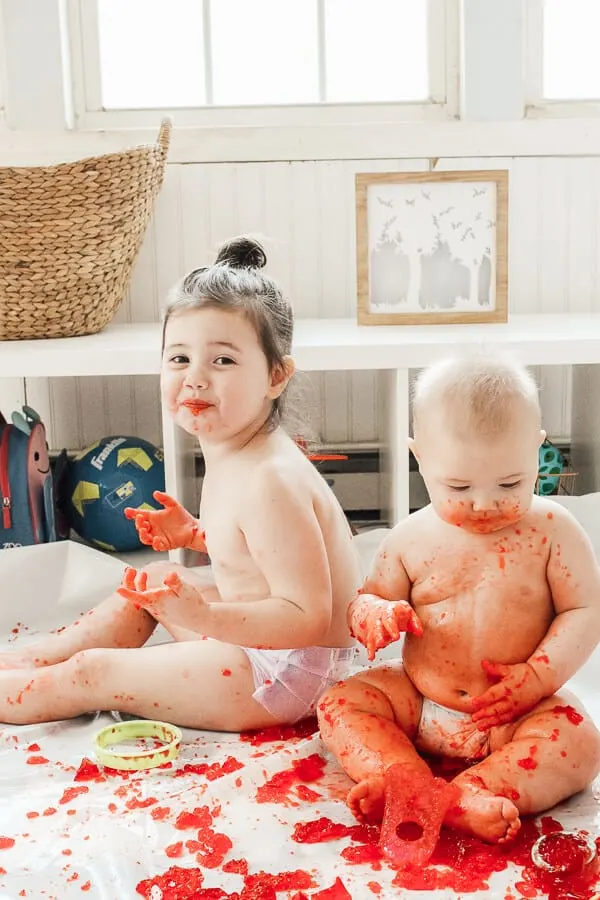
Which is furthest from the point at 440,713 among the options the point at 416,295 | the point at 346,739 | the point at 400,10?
the point at 400,10

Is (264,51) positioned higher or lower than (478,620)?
higher

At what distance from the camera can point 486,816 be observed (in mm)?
897


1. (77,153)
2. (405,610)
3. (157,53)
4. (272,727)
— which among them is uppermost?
(157,53)

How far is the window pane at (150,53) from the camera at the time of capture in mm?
2189

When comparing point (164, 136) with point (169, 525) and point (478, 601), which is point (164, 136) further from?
point (478, 601)

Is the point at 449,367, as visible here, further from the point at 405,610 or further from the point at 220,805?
the point at 220,805

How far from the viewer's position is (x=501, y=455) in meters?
0.98

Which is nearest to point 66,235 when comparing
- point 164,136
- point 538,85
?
point 164,136

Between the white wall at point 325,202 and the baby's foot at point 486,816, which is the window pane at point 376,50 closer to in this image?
the white wall at point 325,202

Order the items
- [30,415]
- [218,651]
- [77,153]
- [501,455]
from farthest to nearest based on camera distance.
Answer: [77,153] < [30,415] < [218,651] < [501,455]

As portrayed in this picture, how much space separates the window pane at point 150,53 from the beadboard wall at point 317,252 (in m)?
0.22

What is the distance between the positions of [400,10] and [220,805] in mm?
1773

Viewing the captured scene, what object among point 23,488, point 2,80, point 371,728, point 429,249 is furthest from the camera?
point 2,80

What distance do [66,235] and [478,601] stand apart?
1079mm
